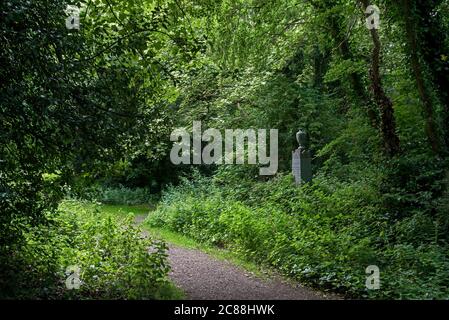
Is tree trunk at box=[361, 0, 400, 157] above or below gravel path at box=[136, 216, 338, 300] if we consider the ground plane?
above

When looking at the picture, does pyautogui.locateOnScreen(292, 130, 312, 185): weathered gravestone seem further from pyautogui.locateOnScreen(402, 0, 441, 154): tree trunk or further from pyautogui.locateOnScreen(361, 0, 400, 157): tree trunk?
pyautogui.locateOnScreen(402, 0, 441, 154): tree trunk

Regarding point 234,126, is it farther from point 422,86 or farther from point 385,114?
point 422,86

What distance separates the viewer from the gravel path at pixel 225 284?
747cm

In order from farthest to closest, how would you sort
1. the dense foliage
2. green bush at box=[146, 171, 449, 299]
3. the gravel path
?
green bush at box=[146, 171, 449, 299] < the gravel path < the dense foliage

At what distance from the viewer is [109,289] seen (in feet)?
22.8

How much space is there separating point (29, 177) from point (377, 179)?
8.82 m

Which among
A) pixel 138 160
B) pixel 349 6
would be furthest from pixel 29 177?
pixel 138 160

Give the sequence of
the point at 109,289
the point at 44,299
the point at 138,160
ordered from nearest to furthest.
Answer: the point at 44,299, the point at 109,289, the point at 138,160

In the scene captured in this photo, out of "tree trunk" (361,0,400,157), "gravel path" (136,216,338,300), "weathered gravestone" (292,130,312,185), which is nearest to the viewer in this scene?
"gravel path" (136,216,338,300)

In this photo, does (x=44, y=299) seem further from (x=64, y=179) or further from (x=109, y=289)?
(x=64, y=179)

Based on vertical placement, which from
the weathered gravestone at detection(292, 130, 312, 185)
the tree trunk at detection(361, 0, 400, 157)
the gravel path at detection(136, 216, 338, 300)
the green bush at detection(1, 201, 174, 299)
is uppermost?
the tree trunk at detection(361, 0, 400, 157)

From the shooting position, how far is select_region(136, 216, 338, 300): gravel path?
7474mm

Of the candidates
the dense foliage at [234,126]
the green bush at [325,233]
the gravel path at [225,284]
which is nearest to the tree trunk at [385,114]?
the dense foliage at [234,126]

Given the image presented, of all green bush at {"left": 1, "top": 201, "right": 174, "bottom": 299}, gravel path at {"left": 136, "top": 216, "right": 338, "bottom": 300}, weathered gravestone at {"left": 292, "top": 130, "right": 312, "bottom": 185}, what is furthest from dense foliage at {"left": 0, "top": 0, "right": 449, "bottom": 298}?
gravel path at {"left": 136, "top": 216, "right": 338, "bottom": 300}
